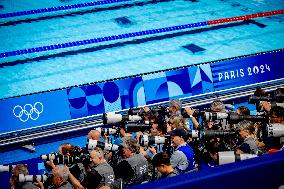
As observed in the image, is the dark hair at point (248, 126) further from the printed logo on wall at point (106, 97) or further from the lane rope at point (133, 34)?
the lane rope at point (133, 34)

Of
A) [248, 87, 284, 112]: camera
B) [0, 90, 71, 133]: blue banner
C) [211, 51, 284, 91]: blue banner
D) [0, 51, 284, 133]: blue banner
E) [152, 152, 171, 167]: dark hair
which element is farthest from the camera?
[211, 51, 284, 91]: blue banner

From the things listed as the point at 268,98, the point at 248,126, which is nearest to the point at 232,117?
the point at 248,126

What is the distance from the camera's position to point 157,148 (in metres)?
5.21

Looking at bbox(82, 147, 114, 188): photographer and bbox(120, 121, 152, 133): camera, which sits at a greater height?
bbox(120, 121, 152, 133): camera

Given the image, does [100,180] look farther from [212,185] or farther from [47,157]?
[212,185]

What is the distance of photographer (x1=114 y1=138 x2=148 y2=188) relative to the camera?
3.79 meters

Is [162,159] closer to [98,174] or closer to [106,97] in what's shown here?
[98,174]

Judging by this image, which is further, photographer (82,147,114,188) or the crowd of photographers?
the crowd of photographers

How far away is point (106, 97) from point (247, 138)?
3097 mm

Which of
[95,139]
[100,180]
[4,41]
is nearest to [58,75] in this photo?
[4,41]

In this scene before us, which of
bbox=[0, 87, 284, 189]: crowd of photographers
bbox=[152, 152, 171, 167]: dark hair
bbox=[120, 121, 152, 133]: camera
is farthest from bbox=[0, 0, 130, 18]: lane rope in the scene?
bbox=[152, 152, 171, 167]: dark hair

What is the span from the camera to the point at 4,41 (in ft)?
30.5

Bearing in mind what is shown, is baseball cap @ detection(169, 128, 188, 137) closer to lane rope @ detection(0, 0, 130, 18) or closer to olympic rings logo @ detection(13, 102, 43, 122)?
olympic rings logo @ detection(13, 102, 43, 122)

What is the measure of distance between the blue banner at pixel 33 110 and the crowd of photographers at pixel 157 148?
1225 mm
